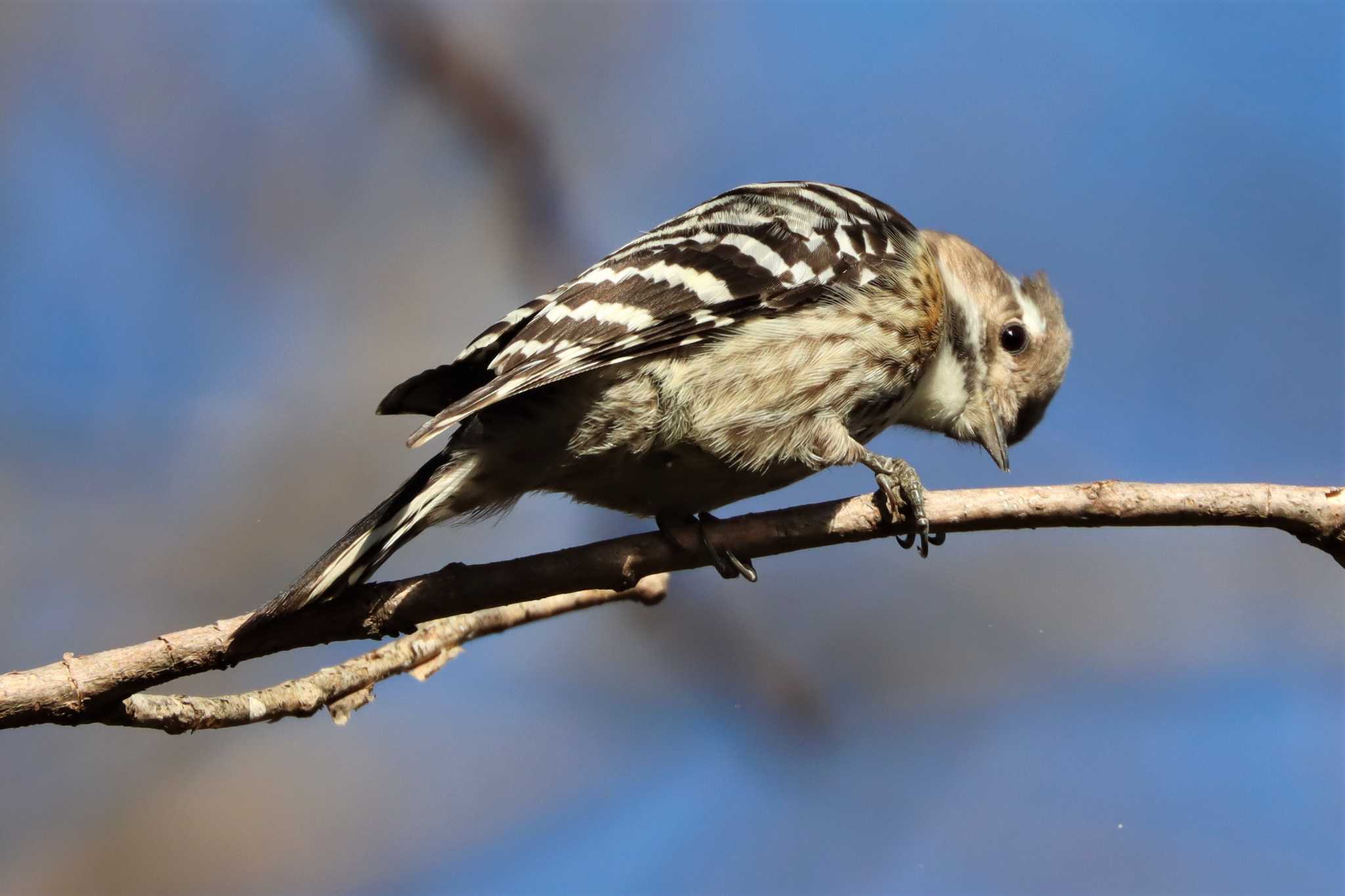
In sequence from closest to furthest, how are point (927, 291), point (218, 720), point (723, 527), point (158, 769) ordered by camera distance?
point (218, 720) → point (723, 527) → point (927, 291) → point (158, 769)

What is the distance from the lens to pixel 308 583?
2799mm

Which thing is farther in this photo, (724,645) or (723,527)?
(724,645)

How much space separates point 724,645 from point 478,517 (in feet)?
9.07

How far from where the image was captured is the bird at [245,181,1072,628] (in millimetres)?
3166

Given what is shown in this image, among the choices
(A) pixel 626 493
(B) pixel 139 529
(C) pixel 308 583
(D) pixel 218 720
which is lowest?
(D) pixel 218 720

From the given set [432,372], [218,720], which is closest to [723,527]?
[432,372]

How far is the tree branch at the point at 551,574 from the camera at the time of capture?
254 centimetres

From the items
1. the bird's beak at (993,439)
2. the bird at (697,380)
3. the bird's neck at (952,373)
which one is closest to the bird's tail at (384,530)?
the bird at (697,380)

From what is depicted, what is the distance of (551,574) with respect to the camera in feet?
9.26

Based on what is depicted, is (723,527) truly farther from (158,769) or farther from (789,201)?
(158,769)

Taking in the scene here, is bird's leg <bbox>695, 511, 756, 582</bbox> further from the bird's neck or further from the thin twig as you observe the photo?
the bird's neck

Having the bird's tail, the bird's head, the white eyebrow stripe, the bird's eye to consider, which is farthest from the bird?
the white eyebrow stripe

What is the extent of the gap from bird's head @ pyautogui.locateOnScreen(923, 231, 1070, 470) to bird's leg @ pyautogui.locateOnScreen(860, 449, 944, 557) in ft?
3.21

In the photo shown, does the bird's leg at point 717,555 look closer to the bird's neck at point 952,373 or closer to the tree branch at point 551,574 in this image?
the tree branch at point 551,574
